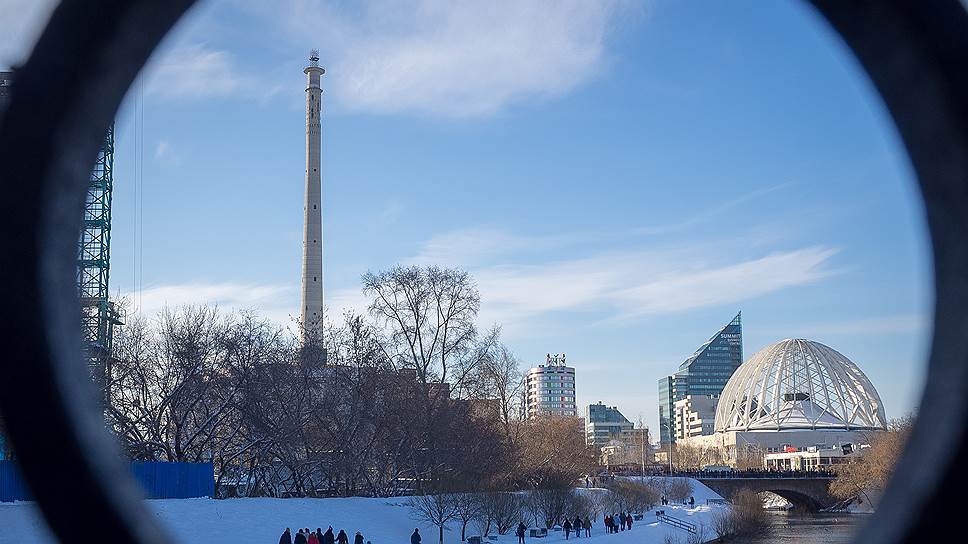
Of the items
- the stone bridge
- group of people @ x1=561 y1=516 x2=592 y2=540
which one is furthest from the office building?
group of people @ x1=561 y1=516 x2=592 y2=540

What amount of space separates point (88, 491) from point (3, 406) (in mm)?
301

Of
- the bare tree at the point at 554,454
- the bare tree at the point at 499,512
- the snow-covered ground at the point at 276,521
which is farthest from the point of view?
the bare tree at the point at 554,454

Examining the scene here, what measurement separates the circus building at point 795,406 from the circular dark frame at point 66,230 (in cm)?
11667

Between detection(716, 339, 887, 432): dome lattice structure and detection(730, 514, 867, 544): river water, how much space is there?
46.4 m

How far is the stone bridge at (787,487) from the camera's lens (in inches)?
3145

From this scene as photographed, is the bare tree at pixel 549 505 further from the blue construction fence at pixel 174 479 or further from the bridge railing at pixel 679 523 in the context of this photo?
the blue construction fence at pixel 174 479

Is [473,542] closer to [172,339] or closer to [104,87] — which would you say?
[172,339]

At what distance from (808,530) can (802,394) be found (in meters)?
70.1

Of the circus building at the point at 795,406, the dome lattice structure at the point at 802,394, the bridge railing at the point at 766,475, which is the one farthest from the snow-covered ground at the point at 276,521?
the dome lattice structure at the point at 802,394

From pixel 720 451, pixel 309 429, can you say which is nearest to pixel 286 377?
pixel 309 429

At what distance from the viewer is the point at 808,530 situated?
58.8 metres

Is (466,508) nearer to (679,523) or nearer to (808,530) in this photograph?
(679,523)

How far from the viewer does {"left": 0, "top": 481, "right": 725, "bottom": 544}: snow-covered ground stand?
1117 inches

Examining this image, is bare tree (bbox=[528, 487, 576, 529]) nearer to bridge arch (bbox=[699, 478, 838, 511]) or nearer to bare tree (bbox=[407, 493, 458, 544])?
bare tree (bbox=[407, 493, 458, 544])
